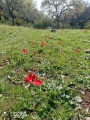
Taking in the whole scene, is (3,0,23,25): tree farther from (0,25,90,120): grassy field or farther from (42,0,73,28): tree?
(0,25,90,120): grassy field

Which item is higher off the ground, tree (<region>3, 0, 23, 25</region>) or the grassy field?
tree (<region>3, 0, 23, 25</region>)

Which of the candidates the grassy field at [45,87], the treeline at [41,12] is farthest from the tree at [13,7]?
the grassy field at [45,87]

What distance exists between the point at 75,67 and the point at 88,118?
6.01ft

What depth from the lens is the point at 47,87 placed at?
3.17 metres

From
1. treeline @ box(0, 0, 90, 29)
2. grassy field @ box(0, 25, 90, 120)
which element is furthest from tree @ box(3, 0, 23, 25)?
grassy field @ box(0, 25, 90, 120)

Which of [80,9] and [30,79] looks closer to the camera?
[30,79]

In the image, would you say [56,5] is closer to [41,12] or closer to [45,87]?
[41,12]

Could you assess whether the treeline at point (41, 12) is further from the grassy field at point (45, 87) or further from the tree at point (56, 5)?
the grassy field at point (45, 87)

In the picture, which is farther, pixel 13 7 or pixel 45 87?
pixel 13 7

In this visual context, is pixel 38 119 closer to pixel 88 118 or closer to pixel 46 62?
pixel 88 118

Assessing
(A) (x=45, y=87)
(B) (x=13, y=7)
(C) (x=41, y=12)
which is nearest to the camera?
(A) (x=45, y=87)

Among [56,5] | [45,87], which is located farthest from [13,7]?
[45,87]

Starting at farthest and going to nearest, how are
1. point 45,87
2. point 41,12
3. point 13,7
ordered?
point 41,12 < point 13,7 < point 45,87

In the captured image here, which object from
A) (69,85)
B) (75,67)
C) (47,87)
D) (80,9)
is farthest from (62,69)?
(80,9)
